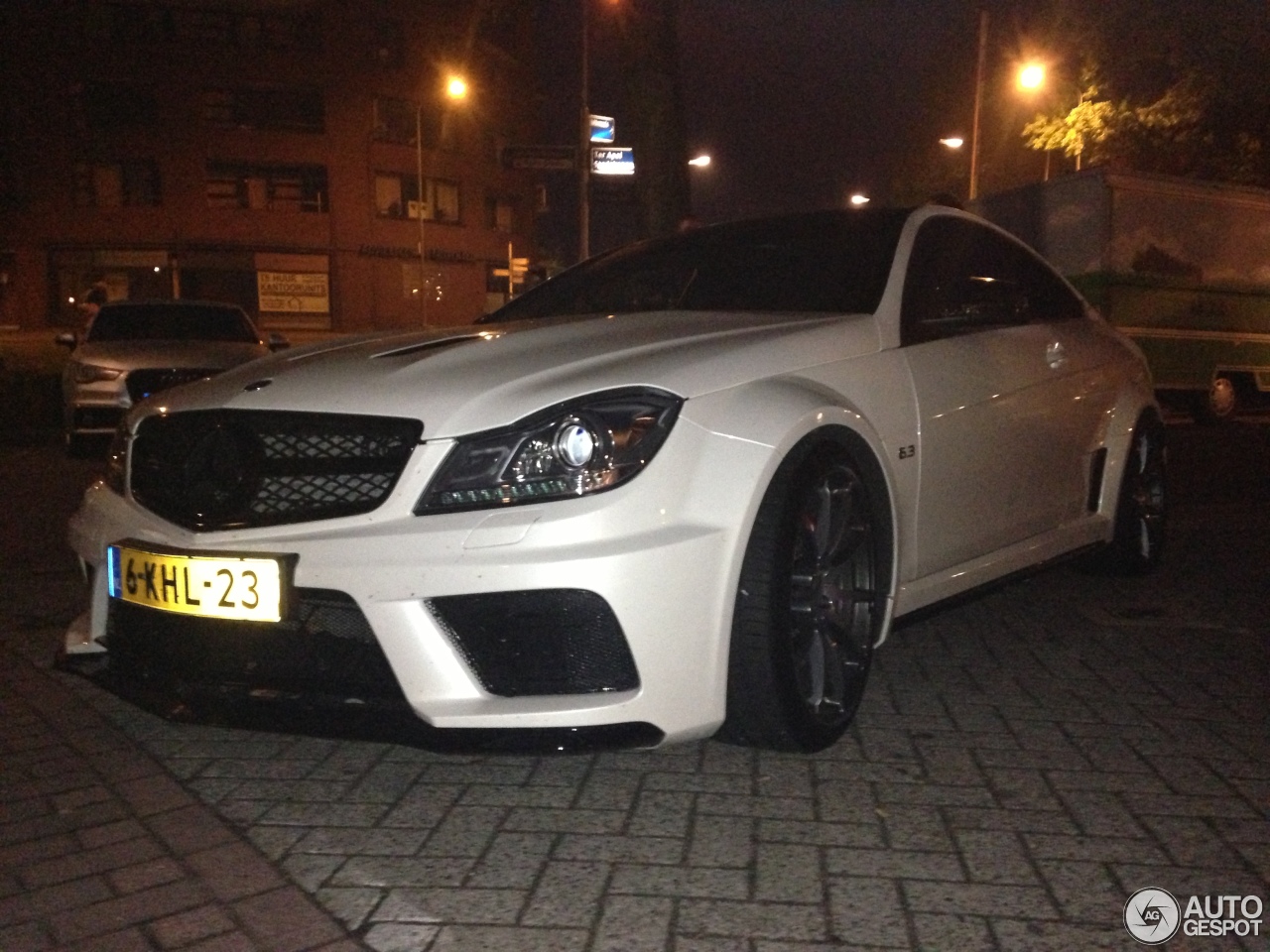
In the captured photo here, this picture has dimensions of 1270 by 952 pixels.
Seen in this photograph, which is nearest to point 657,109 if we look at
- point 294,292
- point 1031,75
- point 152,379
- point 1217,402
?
point 152,379

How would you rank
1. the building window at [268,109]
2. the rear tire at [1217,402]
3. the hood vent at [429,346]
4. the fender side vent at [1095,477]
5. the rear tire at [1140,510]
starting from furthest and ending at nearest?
the building window at [268,109] < the rear tire at [1217,402] < the rear tire at [1140,510] < the fender side vent at [1095,477] < the hood vent at [429,346]

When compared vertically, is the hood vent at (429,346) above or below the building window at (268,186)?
below

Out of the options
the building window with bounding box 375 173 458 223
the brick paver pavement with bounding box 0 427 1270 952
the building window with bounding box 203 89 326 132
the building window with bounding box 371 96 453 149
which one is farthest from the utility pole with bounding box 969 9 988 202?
the building window with bounding box 203 89 326 132

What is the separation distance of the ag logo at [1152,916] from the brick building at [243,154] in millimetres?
41060

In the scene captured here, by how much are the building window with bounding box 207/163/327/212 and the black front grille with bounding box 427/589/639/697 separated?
44570mm

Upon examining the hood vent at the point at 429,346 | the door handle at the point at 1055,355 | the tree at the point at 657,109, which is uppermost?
the tree at the point at 657,109

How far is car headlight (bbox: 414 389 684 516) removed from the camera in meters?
2.76

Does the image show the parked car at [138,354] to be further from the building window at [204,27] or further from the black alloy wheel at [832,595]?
the building window at [204,27]

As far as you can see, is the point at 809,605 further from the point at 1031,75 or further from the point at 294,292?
the point at 294,292

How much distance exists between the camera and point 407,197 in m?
46.8

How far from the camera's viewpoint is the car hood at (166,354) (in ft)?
32.0

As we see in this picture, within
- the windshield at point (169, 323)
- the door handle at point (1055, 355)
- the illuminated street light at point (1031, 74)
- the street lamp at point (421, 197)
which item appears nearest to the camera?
the door handle at point (1055, 355)

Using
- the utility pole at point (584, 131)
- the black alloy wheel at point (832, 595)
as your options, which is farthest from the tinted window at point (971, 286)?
the utility pole at point (584, 131)

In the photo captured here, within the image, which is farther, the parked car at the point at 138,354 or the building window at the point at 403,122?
the building window at the point at 403,122
